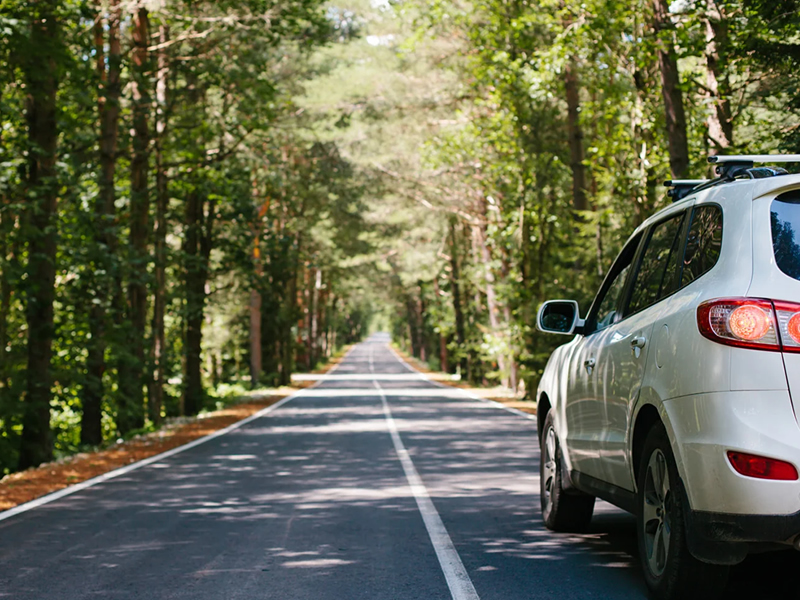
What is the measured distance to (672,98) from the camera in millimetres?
16672

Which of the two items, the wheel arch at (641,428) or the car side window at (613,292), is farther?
the car side window at (613,292)

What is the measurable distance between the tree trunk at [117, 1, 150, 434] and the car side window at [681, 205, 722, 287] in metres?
14.8

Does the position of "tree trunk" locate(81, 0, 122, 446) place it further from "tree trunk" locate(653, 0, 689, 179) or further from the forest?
"tree trunk" locate(653, 0, 689, 179)

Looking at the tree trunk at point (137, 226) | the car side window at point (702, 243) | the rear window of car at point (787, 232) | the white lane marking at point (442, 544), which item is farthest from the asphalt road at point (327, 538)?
the tree trunk at point (137, 226)

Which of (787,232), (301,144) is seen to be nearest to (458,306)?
(301,144)

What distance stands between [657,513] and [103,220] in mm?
15253

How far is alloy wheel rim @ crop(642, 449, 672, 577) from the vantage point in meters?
5.10

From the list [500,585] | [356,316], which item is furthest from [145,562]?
[356,316]

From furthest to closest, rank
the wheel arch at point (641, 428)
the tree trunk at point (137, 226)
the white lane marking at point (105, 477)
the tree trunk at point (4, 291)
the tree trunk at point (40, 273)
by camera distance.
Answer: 1. the tree trunk at point (137, 226)
2. the tree trunk at point (40, 273)
3. the tree trunk at point (4, 291)
4. the white lane marking at point (105, 477)
5. the wheel arch at point (641, 428)

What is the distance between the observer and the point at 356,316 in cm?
16412

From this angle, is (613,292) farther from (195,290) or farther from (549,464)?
(195,290)

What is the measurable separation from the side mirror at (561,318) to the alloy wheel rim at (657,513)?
192 cm

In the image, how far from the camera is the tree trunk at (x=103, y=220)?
60.8 feet

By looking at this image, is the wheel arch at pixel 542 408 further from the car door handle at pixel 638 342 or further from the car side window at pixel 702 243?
the car side window at pixel 702 243
